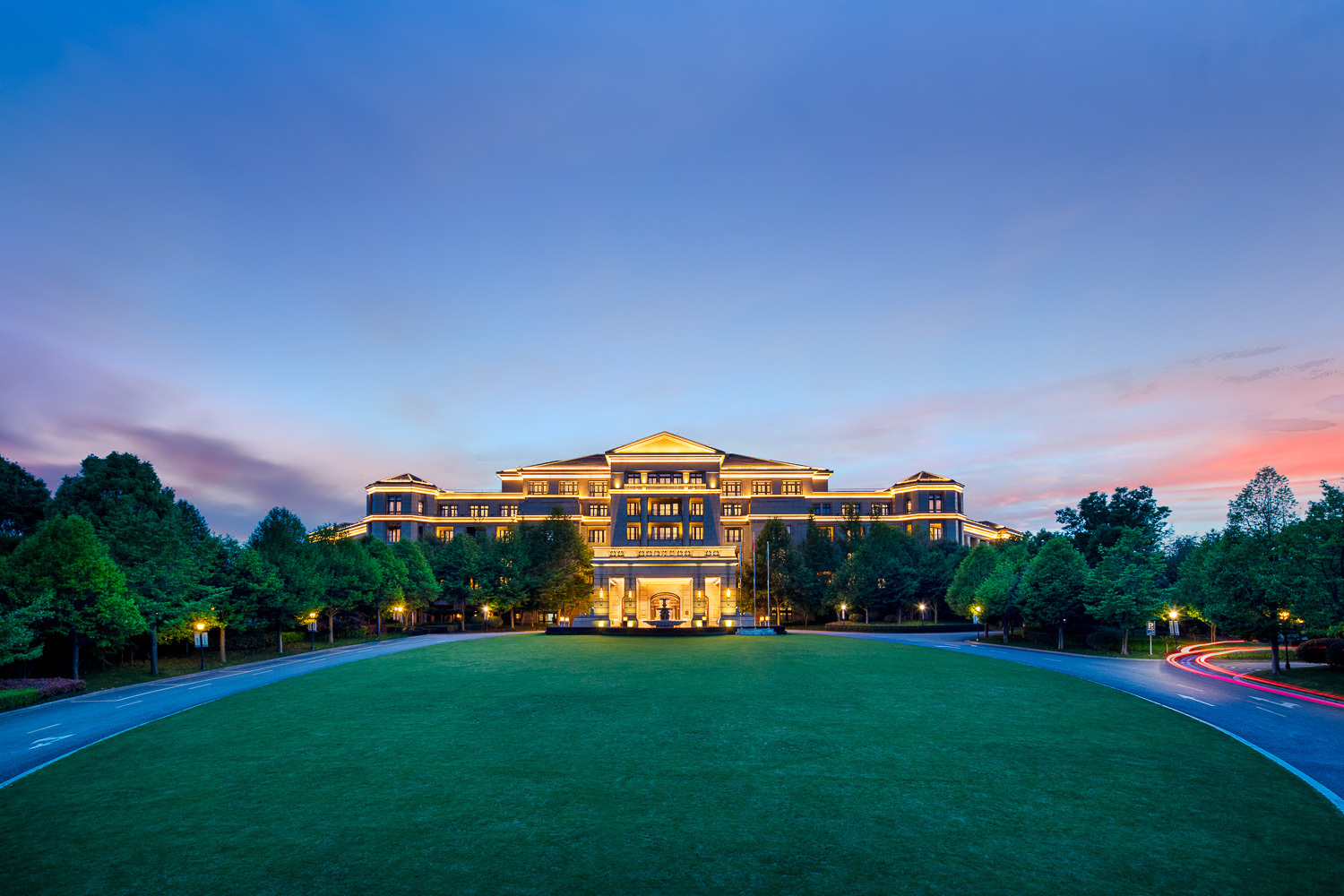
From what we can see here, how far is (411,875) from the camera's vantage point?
9508mm

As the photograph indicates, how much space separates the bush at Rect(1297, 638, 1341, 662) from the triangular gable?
206ft

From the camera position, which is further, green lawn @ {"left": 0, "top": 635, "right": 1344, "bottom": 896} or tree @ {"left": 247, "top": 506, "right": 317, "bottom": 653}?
tree @ {"left": 247, "top": 506, "right": 317, "bottom": 653}

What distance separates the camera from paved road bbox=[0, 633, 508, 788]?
1786cm

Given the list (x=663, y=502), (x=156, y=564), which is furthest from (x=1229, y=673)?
(x=663, y=502)

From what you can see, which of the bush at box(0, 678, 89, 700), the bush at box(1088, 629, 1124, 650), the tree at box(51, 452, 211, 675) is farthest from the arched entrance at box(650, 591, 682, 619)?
the bush at box(0, 678, 89, 700)

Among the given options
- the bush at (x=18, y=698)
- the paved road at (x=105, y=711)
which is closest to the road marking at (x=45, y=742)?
the paved road at (x=105, y=711)

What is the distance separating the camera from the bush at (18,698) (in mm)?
24703

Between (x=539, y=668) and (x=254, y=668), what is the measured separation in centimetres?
1680

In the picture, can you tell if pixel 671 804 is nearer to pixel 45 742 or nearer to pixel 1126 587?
pixel 45 742

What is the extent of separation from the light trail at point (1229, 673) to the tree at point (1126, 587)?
3016mm

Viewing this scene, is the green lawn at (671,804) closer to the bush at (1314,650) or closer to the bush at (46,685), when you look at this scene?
the bush at (46,685)

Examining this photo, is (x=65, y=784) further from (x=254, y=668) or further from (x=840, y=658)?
(x=840, y=658)

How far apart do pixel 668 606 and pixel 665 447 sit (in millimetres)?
21332

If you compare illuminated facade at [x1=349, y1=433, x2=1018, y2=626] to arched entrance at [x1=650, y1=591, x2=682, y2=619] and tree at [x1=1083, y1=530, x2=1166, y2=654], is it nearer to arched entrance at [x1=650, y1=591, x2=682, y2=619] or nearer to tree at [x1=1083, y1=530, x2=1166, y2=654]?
arched entrance at [x1=650, y1=591, x2=682, y2=619]
